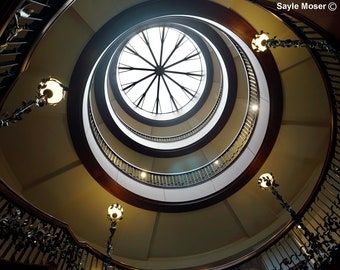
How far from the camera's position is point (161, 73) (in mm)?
10633

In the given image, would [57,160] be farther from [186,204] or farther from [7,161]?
[186,204]

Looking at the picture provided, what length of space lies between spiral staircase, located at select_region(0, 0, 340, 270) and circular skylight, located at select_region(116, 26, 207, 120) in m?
0.09

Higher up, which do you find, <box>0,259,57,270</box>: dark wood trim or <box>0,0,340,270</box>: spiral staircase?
<box>0,0,340,270</box>: spiral staircase

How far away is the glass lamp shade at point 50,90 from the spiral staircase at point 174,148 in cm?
53

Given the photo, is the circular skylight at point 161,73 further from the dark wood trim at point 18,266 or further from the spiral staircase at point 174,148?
the dark wood trim at point 18,266

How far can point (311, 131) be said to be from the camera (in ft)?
22.4

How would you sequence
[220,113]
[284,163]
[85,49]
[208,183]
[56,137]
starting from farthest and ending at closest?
[220,113] → [208,183] → [284,163] → [56,137] → [85,49]

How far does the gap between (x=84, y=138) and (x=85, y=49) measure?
2.30 meters

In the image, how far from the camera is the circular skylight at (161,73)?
10.0 m

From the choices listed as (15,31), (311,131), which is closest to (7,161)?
(15,31)

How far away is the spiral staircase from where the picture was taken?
191 inches

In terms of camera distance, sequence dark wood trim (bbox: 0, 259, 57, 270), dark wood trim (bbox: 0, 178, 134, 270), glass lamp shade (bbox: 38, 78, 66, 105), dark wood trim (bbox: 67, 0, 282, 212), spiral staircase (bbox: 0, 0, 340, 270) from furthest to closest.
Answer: dark wood trim (bbox: 67, 0, 282, 212), spiral staircase (bbox: 0, 0, 340, 270), dark wood trim (bbox: 0, 178, 134, 270), dark wood trim (bbox: 0, 259, 57, 270), glass lamp shade (bbox: 38, 78, 66, 105)

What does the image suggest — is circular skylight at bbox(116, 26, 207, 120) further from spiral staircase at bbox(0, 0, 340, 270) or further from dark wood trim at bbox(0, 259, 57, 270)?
dark wood trim at bbox(0, 259, 57, 270)

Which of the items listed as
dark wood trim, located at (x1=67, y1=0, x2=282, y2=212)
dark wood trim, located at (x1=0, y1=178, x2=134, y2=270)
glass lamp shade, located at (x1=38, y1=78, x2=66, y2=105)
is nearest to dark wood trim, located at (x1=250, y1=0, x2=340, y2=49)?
dark wood trim, located at (x1=67, y1=0, x2=282, y2=212)
